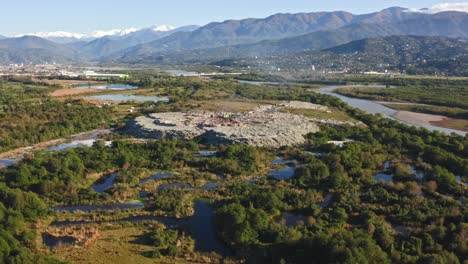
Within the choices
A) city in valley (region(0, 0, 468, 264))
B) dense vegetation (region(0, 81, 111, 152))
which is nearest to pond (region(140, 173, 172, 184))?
city in valley (region(0, 0, 468, 264))

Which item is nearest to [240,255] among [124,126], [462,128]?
[124,126]

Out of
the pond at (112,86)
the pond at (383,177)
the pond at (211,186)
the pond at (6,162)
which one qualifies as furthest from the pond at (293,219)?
the pond at (112,86)

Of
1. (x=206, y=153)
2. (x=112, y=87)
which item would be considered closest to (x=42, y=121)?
(x=206, y=153)

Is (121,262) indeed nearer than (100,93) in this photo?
Yes

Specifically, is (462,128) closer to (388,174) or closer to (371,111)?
(371,111)

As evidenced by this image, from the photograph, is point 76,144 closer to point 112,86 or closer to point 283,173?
point 283,173

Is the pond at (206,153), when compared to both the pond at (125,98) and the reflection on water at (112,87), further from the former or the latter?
the reflection on water at (112,87)
